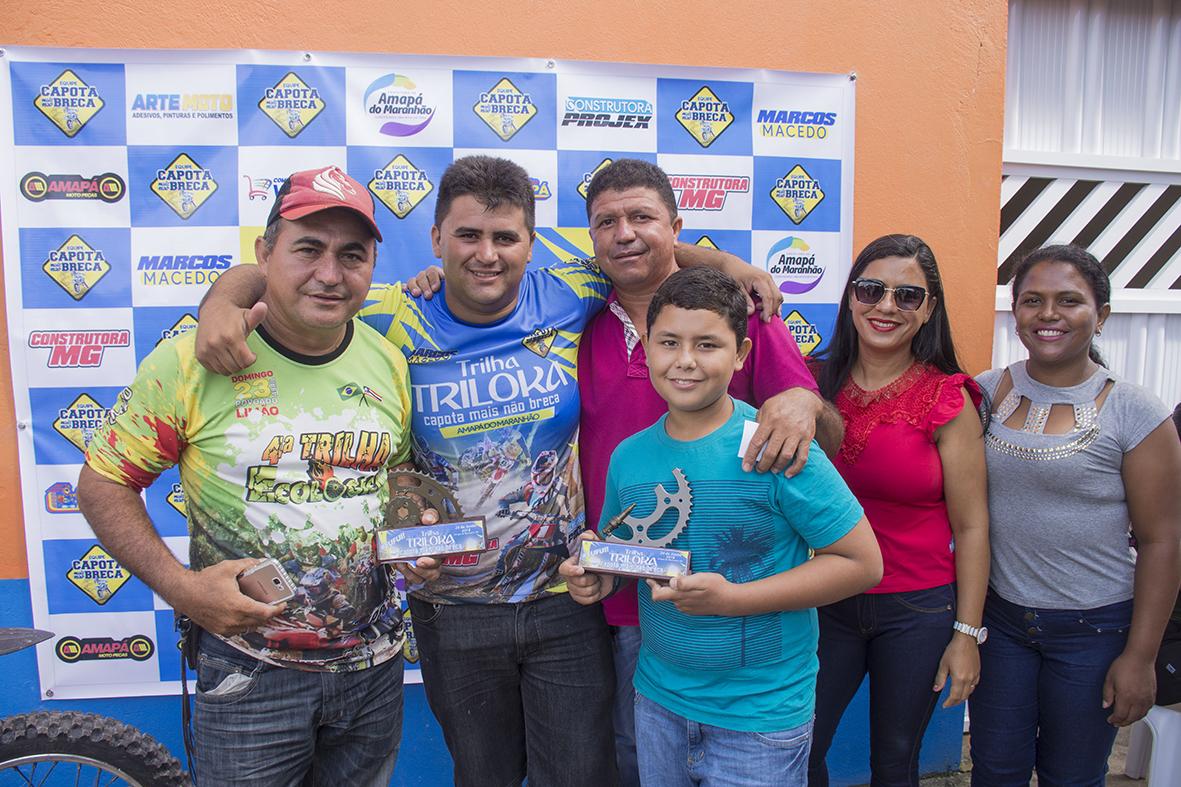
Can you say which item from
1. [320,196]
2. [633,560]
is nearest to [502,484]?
[633,560]

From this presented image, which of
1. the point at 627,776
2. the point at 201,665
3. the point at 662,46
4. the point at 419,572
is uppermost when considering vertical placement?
the point at 662,46

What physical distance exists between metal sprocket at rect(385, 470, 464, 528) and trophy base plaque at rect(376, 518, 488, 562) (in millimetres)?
72

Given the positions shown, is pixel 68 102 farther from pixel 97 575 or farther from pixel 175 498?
pixel 97 575

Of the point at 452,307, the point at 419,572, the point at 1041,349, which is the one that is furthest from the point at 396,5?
the point at 1041,349

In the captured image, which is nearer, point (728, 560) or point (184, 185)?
point (728, 560)

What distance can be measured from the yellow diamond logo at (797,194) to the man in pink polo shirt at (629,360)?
116 centimetres

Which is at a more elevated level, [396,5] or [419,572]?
[396,5]

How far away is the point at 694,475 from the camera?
5.64 ft

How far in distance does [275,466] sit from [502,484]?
0.60m

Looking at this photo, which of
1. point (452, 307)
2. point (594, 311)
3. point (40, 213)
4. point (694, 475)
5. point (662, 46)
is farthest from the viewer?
point (662, 46)

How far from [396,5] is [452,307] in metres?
1.58

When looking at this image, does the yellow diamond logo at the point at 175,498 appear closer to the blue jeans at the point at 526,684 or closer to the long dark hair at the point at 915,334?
the blue jeans at the point at 526,684

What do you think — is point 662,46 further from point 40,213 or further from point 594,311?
point 40,213

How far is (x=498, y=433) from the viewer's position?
198 cm
